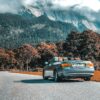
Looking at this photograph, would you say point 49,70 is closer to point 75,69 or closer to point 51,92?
point 75,69

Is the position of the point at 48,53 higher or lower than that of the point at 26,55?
higher

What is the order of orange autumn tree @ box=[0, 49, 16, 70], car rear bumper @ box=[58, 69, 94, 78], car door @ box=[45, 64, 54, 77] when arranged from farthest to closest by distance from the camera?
orange autumn tree @ box=[0, 49, 16, 70], car door @ box=[45, 64, 54, 77], car rear bumper @ box=[58, 69, 94, 78]

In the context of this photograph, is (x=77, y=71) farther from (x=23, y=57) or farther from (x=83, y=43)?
(x=23, y=57)

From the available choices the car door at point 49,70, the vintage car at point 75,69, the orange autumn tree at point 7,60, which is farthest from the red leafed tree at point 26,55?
the vintage car at point 75,69

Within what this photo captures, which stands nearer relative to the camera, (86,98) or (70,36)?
(86,98)

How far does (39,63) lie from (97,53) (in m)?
43.7

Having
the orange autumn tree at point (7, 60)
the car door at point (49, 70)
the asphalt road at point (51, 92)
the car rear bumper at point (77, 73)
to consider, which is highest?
the orange autumn tree at point (7, 60)

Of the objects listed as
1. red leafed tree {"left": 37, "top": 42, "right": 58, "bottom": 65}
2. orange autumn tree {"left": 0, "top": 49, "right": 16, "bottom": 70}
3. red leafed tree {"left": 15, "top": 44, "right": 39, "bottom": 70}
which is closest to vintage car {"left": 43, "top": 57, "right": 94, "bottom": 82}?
red leafed tree {"left": 37, "top": 42, "right": 58, "bottom": 65}

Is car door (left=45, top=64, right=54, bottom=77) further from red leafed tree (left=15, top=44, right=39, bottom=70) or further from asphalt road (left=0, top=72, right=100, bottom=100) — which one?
red leafed tree (left=15, top=44, right=39, bottom=70)

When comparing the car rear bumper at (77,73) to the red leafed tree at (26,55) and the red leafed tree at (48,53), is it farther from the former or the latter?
the red leafed tree at (26,55)

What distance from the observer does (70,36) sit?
101125 millimetres

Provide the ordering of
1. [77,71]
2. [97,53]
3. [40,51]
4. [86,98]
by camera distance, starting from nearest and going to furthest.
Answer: [86,98], [77,71], [97,53], [40,51]

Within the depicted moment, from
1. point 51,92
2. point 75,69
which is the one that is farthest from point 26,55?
point 51,92

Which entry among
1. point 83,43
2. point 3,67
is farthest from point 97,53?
point 3,67
